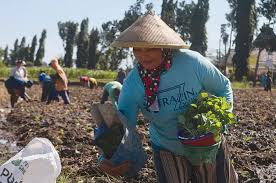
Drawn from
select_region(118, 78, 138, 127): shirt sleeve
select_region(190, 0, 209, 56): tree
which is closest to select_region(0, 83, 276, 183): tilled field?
select_region(118, 78, 138, 127): shirt sleeve

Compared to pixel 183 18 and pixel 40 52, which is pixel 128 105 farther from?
pixel 40 52

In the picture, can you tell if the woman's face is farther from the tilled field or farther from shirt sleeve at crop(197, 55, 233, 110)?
the tilled field

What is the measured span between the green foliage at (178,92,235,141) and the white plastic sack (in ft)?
2.64

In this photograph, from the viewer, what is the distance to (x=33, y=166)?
2.69m

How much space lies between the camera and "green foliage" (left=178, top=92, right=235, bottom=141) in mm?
3064

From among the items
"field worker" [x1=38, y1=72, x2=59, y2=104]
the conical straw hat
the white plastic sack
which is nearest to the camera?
the white plastic sack

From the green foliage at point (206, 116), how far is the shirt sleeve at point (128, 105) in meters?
0.35

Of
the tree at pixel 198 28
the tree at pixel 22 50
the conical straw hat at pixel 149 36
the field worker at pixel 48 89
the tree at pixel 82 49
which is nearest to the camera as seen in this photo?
the conical straw hat at pixel 149 36

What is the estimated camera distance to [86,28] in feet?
274

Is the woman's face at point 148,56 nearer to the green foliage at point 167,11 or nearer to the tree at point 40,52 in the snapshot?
the green foliage at point 167,11

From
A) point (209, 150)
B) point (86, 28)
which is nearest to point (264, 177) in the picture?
point (209, 150)

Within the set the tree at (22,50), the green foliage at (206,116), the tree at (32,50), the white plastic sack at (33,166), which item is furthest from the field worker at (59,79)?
the tree at (32,50)

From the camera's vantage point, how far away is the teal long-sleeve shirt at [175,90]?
130 inches

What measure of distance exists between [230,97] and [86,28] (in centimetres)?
8099
